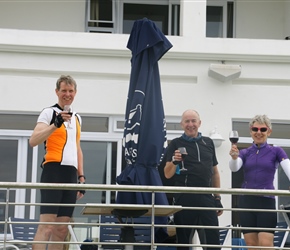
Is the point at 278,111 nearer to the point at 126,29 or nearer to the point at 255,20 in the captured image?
the point at 255,20

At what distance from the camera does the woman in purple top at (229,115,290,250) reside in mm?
7531

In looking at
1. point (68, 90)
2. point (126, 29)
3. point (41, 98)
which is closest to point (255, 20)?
point (126, 29)

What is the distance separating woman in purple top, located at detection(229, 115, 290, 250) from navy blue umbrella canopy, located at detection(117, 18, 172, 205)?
0.78 metres

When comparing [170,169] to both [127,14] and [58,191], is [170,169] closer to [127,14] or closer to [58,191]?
[58,191]

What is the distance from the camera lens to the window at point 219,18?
1398 cm

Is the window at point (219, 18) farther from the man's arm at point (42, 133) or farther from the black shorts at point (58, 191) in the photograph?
the man's arm at point (42, 133)

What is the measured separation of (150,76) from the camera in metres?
8.00

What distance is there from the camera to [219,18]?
1412cm

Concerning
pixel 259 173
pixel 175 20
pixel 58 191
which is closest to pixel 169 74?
pixel 175 20

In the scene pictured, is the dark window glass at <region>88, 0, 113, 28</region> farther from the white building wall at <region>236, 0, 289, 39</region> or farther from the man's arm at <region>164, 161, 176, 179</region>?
the man's arm at <region>164, 161, 176, 179</region>

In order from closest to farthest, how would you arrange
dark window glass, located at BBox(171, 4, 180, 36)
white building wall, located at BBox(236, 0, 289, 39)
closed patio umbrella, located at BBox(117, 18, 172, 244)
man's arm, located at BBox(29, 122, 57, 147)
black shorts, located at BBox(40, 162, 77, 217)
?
1. man's arm, located at BBox(29, 122, 57, 147)
2. black shorts, located at BBox(40, 162, 77, 217)
3. closed patio umbrella, located at BBox(117, 18, 172, 244)
4. white building wall, located at BBox(236, 0, 289, 39)
5. dark window glass, located at BBox(171, 4, 180, 36)

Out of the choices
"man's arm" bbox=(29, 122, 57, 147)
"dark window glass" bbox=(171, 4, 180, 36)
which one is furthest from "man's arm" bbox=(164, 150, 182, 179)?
"dark window glass" bbox=(171, 4, 180, 36)

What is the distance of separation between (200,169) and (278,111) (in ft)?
12.1

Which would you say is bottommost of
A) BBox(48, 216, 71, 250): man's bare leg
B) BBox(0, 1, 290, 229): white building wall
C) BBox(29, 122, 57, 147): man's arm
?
BBox(48, 216, 71, 250): man's bare leg
